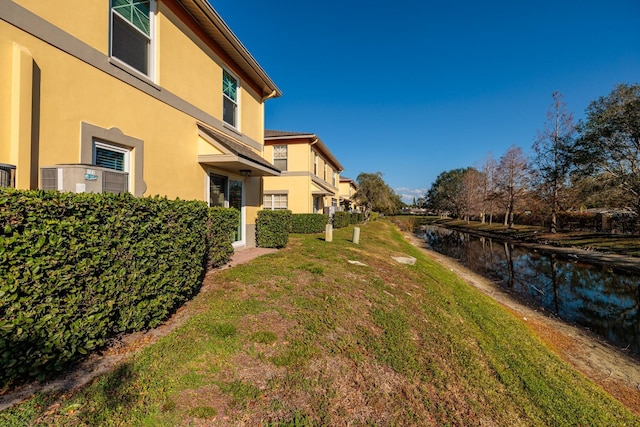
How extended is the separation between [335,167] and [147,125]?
26536 millimetres

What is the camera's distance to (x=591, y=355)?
7586 mm

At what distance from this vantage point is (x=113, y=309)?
3.41 m

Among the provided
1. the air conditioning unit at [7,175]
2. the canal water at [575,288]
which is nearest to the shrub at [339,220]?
the canal water at [575,288]

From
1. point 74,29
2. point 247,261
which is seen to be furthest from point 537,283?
point 74,29

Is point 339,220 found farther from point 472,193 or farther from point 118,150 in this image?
point 472,193

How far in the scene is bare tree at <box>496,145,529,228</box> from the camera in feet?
122

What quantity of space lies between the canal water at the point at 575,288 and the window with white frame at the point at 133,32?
1473 cm

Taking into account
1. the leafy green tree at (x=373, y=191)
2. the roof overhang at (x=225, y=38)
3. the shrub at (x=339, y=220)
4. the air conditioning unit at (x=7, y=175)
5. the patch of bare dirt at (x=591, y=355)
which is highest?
the roof overhang at (x=225, y=38)

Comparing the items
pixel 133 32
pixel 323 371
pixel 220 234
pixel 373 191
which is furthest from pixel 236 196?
pixel 373 191

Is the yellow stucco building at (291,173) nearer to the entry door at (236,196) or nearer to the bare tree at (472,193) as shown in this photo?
the entry door at (236,196)

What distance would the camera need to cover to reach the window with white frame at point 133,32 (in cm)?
559

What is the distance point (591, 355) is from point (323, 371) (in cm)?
837

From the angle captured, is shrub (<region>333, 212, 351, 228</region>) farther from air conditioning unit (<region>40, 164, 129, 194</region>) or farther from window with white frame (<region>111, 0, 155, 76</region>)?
air conditioning unit (<region>40, 164, 129, 194</region>)

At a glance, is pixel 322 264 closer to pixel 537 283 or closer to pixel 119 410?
pixel 119 410
